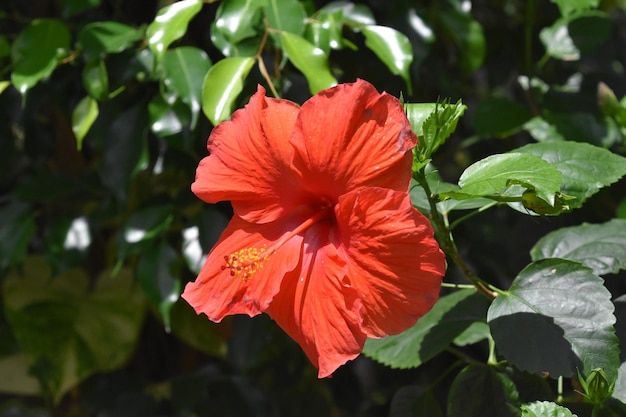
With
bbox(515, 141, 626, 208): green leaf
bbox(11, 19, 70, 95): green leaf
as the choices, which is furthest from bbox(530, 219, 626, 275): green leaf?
bbox(11, 19, 70, 95): green leaf

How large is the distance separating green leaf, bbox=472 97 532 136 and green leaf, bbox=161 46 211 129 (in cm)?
43

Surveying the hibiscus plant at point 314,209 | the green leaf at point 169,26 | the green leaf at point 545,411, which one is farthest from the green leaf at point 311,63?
the green leaf at point 545,411

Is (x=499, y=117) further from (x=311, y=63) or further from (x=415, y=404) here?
(x=415, y=404)

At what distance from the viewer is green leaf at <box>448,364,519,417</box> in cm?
85

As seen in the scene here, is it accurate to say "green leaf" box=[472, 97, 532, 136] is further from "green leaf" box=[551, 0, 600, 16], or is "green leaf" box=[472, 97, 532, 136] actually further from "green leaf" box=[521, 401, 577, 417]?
"green leaf" box=[521, 401, 577, 417]

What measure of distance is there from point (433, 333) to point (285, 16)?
1.47ft

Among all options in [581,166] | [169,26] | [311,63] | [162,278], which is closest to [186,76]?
[169,26]

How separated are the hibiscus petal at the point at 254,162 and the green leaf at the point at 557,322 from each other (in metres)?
0.24

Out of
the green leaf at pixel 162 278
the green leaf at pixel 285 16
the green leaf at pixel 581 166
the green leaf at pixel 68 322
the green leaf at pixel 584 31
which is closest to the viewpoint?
the green leaf at pixel 581 166

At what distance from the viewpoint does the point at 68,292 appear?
5.30 ft

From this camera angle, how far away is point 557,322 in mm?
764

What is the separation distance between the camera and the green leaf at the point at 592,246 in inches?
35.4

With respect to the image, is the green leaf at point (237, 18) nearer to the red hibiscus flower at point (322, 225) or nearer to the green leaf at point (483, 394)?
the red hibiscus flower at point (322, 225)

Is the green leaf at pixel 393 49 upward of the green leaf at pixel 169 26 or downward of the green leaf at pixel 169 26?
downward
